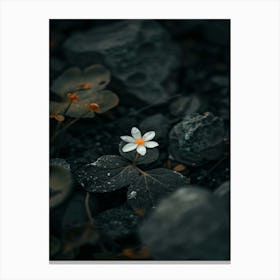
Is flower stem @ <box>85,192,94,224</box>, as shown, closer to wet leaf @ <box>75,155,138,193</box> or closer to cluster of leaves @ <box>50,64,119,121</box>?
wet leaf @ <box>75,155,138,193</box>

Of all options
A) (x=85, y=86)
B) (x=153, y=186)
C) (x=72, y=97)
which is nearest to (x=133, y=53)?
(x=85, y=86)

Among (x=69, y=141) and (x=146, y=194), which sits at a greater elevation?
(x=69, y=141)

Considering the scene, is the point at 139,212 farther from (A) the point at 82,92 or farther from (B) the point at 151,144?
(A) the point at 82,92

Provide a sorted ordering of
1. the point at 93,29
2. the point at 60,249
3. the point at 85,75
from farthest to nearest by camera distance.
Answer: the point at 93,29, the point at 85,75, the point at 60,249

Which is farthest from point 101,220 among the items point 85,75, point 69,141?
point 85,75

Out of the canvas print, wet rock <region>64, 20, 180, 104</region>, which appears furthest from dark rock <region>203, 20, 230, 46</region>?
wet rock <region>64, 20, 180, 104</region>

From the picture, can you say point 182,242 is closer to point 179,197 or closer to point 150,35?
point 179,197
